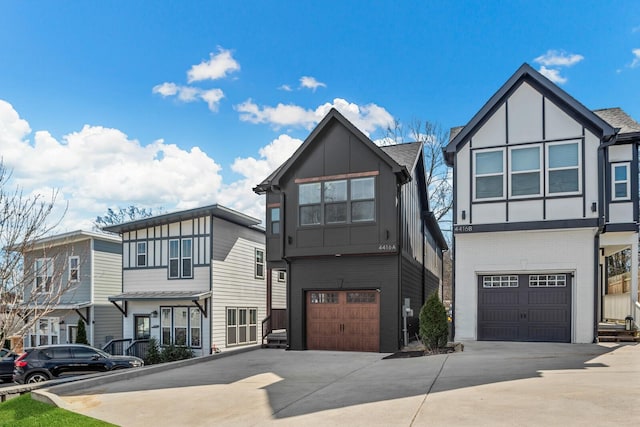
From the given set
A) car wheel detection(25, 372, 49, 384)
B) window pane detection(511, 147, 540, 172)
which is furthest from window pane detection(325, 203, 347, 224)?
car wheel detection(25, 372, 49, 384)

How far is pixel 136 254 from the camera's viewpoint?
25.4m

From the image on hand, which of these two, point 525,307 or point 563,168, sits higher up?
point 563,168

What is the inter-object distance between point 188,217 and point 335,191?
9.30 m

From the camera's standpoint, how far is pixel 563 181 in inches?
663

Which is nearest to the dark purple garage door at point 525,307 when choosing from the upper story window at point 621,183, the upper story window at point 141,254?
the upper story window at point 621,183

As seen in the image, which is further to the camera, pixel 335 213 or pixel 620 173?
pixel 335 213

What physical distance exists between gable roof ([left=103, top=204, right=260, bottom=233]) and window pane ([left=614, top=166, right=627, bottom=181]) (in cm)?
1582

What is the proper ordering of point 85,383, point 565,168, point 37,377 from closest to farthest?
1. point 85,383
2. point 37,377
3. point 565,168

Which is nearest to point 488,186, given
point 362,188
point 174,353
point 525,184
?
point 525,184

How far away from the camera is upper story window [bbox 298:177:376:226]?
17375 millimetres

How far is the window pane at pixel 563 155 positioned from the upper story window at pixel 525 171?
0.40 metres

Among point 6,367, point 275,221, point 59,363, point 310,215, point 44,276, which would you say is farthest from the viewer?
point 275,221

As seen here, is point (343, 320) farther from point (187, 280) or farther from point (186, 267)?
point (186, 267)

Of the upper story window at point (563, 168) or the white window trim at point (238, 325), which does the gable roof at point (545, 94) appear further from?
the white window trim at point (238, 325)
